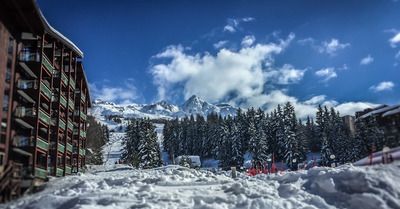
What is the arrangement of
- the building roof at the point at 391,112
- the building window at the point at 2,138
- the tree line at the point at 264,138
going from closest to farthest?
the building roof at the point at 391,112 < the building window at the point at 2,138 < the tree line at the point at 264,138

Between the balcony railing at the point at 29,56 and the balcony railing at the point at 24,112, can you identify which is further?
the balcony railing at the point at 29,56

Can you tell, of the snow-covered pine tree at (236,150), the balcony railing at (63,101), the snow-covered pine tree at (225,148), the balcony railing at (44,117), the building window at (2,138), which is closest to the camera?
the building window at (2,138)

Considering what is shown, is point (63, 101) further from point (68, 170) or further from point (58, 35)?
point (58, 35)

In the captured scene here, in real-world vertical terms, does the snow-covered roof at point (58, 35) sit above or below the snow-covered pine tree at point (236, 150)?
above

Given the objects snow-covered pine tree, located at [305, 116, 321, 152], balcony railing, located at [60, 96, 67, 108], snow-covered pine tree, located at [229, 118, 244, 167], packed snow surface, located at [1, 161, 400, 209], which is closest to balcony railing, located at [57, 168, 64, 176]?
balcony railing, located at [60, 96, 67, 108]

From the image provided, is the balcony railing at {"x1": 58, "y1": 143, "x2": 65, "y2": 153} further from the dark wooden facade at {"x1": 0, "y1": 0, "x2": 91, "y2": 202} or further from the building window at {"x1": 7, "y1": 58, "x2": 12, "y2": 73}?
the building window at {"x1": 7, "y1": 58, "x2": 12, "y2": 73}

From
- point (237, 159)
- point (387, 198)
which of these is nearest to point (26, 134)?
point (387, 198)

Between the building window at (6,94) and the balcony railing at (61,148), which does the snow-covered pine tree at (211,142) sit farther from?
the building window at (6,94)

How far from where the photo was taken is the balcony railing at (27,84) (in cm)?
1913

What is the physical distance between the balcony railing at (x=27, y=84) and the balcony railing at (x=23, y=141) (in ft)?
9.93

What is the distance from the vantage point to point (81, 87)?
119 feet

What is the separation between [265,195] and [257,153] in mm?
47892

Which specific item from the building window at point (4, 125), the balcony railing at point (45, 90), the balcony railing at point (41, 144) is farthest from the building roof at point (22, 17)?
the balcony railing at point (41, 144)

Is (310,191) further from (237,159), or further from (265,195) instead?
(237,159)
